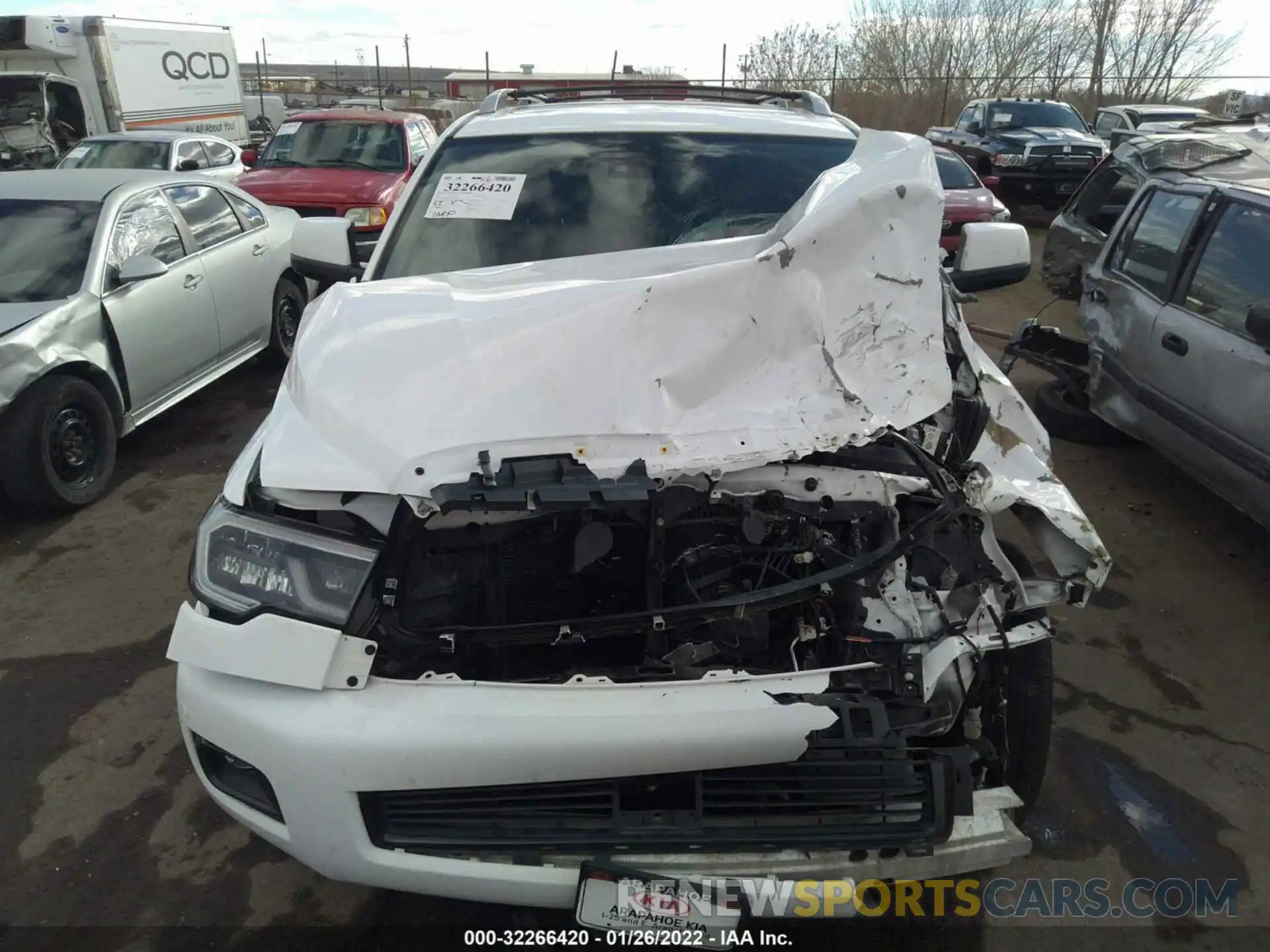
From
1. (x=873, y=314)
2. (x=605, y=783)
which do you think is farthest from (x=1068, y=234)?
(x=605, y=783)

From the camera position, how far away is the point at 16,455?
4.12 metres

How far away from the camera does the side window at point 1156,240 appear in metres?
4.38

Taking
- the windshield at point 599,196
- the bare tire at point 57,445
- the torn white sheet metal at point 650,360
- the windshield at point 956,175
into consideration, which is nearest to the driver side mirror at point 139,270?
the bare tire at point 57,445

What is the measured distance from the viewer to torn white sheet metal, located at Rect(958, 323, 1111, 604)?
2.12m

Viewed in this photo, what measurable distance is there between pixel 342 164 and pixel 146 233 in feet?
15.4

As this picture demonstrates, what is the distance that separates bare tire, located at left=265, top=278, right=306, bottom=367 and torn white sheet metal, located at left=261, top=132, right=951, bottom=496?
4192 millimetres

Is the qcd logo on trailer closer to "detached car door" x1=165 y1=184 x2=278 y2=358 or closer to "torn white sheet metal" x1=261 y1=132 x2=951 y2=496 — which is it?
"detached car door" x1=165 y1=184 x2=278 y2=358

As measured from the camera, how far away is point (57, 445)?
432 centimetres

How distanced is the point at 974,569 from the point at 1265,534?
10.3ft

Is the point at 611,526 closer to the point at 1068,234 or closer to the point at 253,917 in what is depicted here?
the point at 253,917

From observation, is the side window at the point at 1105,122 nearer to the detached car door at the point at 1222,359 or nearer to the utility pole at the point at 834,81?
the utility pole at the point at 834,81

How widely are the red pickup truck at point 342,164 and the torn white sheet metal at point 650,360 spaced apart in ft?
20.6

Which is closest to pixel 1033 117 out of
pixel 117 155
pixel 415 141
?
pixel 415 141

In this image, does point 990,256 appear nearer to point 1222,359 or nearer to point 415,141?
point 1222,359
